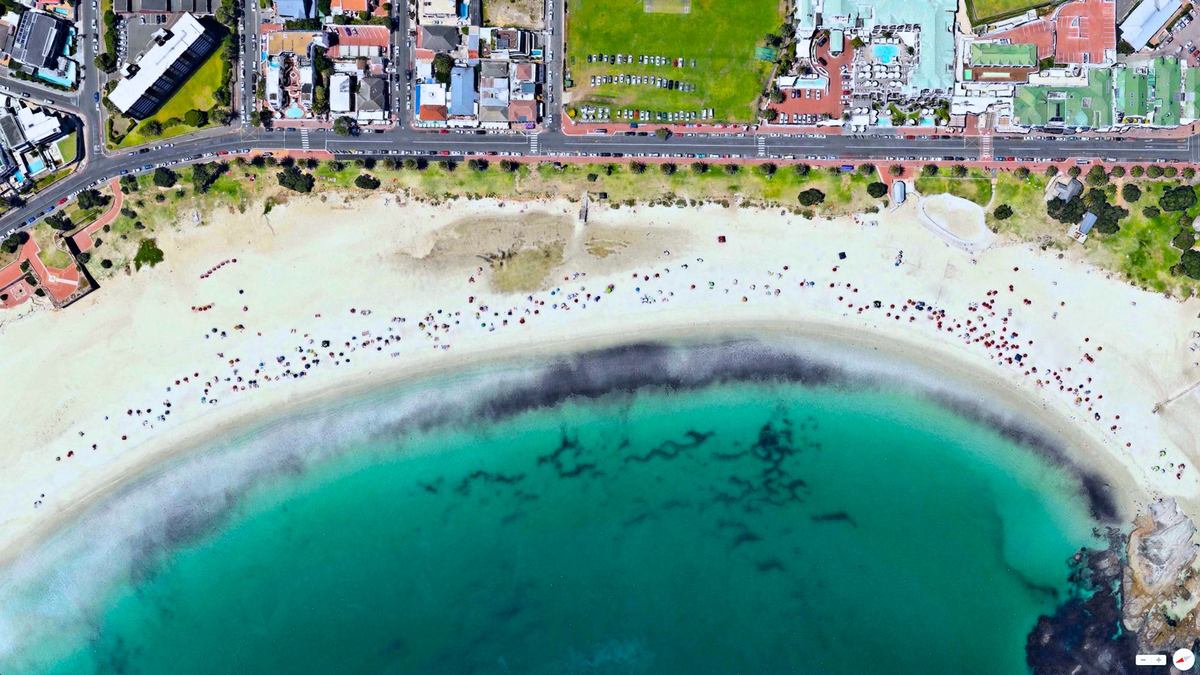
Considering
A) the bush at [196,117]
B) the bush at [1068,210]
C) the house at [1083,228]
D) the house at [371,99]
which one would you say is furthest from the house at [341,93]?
the house at [1083,228]

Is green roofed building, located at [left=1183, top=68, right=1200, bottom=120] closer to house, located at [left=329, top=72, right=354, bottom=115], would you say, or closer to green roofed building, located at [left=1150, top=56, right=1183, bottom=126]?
green roofed building, located at [left=1150, top=56, right=1183, bottom=126]

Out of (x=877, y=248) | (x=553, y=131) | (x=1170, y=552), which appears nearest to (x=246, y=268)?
(x=553, y=131)

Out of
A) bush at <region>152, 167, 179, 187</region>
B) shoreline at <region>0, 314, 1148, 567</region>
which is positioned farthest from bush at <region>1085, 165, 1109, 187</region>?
bush at <region>152, 167, 179, 187</region>

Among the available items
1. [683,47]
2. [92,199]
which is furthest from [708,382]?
[92,199]

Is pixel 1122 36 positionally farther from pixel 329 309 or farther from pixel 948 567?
pixel 329 309

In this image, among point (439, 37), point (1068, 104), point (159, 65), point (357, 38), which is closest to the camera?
point (159, 65)

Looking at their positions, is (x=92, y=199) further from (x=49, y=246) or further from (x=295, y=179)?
(x=295, y=179)
